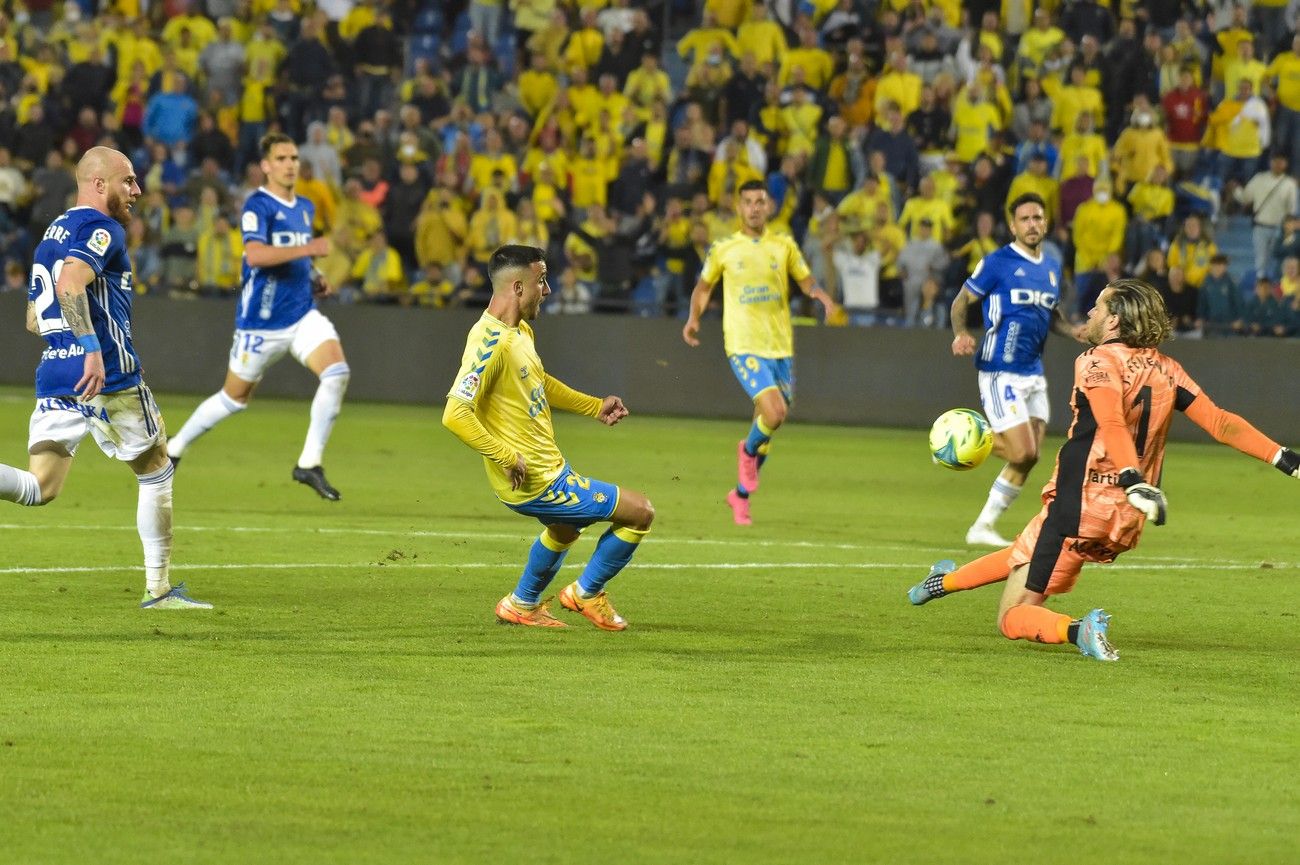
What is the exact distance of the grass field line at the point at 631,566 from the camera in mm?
10843

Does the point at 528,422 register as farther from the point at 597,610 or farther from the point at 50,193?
the point at 50,193

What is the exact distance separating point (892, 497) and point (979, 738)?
9762 millimetres

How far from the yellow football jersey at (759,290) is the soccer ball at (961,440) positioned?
4.63 meters

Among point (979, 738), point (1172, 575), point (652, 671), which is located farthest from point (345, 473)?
point (979, 738)

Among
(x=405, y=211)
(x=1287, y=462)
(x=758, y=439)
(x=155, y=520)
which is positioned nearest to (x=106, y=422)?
(x=155, y=520)

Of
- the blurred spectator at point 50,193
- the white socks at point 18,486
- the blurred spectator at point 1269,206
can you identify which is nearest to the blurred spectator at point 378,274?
the blurred spectator at point 50,193

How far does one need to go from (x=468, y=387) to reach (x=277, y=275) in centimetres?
675

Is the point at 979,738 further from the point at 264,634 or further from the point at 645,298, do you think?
the point at 645,298

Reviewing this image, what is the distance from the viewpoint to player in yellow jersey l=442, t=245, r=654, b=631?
340 inches

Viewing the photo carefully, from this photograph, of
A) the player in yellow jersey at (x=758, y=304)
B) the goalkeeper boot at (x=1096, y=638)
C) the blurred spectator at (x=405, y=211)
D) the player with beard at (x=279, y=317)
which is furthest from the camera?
the blurred spectator at (x=405, y=211)

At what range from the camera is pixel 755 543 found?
1305 centimetres

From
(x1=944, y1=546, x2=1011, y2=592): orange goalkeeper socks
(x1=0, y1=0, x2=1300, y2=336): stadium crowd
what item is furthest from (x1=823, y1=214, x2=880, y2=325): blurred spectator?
(x1=944, y1=546, x2=1011, y2=592): orange goalkeeper socks

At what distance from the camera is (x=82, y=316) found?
872 cm

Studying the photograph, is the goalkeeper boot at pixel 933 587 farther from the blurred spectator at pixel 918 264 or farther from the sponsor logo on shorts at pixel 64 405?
the blurred spectator at pixel 918 264
